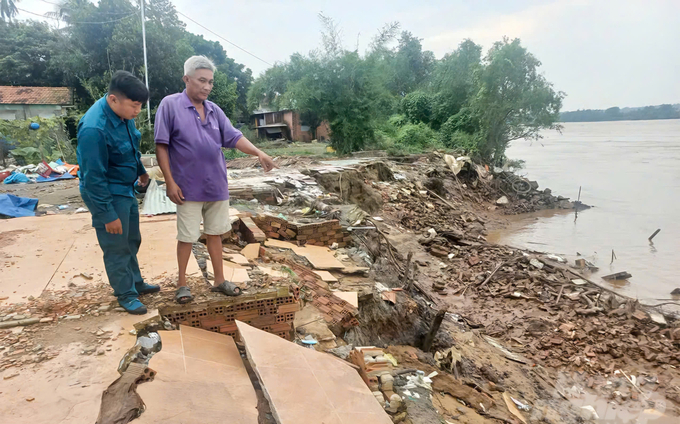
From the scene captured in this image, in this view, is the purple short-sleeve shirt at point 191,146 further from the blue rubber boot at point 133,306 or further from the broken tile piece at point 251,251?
the broken tile piece at point 251,251

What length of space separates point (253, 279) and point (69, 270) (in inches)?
61.9

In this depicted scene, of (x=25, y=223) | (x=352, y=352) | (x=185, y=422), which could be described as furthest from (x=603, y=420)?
(x=25, y=223)

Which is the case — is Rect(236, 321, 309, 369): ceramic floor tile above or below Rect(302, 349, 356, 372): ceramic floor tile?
above

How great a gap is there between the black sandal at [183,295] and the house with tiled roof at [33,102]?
21130 mm

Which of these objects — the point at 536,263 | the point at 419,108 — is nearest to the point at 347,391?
the point at 536,263

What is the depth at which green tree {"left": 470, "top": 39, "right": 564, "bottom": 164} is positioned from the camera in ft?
65.6

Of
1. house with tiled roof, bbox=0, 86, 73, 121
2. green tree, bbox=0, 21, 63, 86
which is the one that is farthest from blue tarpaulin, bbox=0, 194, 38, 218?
green tree, bbox=0, 21, 63, 86

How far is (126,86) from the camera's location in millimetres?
2398

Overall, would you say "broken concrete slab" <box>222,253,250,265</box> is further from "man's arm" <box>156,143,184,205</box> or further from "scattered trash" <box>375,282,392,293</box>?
"scattered trash" <box>375,282,392,293</box>

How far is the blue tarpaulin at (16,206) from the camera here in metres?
5.75

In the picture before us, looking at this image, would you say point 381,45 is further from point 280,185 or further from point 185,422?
point 185,422

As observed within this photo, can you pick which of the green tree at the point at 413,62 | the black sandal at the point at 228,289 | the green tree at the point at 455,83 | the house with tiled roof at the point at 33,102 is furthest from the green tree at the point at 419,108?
the black sandal at the point at 228,289

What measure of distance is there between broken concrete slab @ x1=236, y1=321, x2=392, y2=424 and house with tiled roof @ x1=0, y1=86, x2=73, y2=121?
2188 cm

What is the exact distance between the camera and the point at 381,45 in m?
18.9
